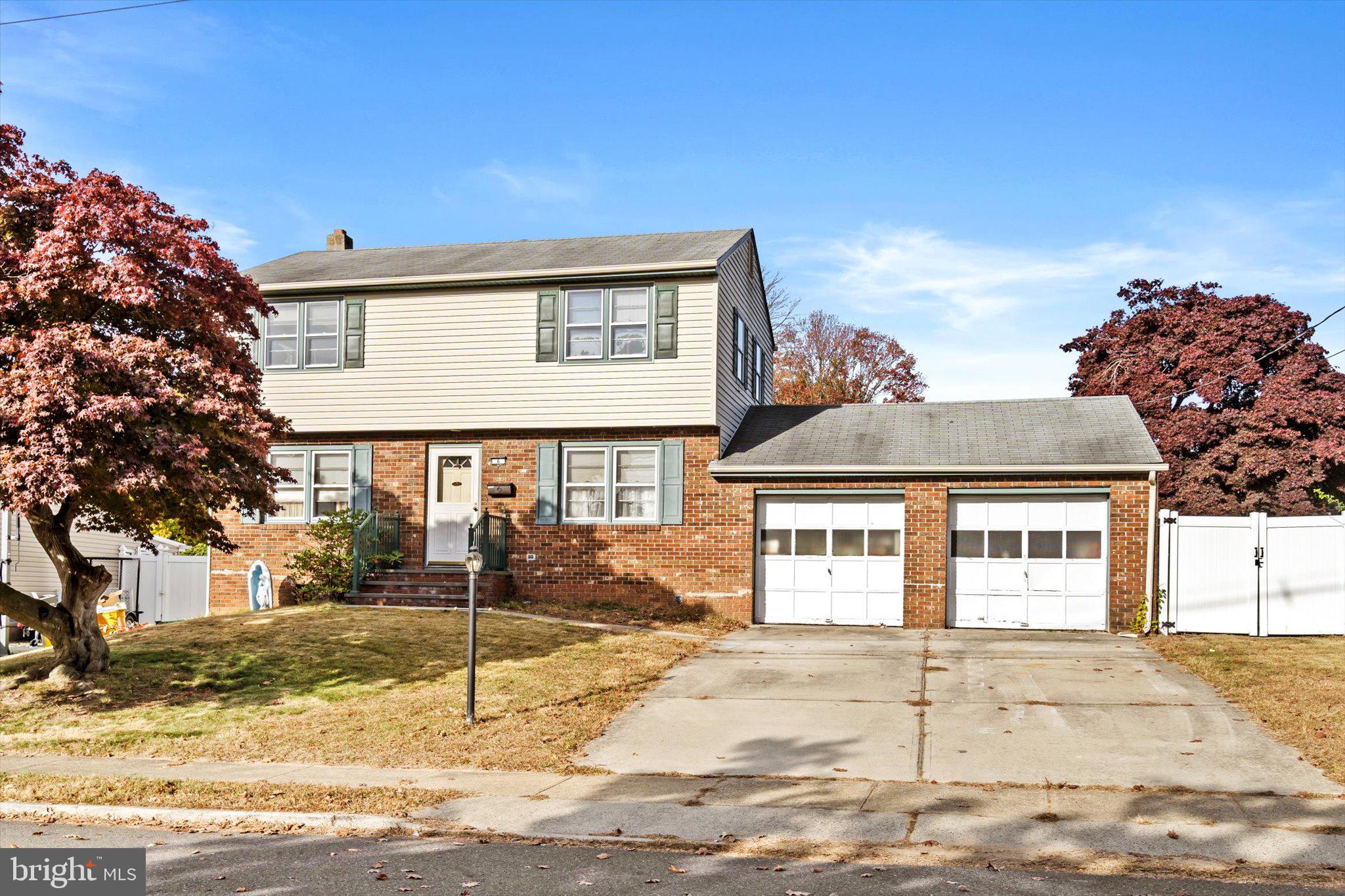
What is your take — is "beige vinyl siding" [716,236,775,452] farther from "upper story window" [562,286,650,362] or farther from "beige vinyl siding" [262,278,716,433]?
"upper story window" [562,286,650,362]

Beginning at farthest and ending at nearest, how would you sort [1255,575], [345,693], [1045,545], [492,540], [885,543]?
[492,540] → [885,543] → [1045,545] → [1255,575] → [345,693]

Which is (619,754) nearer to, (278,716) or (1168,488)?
(278,716)

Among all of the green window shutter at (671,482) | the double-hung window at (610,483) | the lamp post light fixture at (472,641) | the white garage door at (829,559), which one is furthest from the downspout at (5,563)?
the white garage door at (829,559)

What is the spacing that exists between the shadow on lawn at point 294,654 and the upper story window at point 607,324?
5.13 meters

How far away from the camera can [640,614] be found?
61.0ft

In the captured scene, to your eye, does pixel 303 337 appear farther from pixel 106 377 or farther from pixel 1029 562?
pixel 1029 562

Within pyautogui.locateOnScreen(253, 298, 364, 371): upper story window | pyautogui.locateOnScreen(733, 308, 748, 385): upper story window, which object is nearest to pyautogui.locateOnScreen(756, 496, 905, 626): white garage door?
pyautogui.locateOnScreen(733, 308, 748, 385): upper story window

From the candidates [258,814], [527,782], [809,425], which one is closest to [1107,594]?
[809,425]

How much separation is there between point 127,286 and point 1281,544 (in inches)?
602

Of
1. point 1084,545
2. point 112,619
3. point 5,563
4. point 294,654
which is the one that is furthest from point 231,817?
point 5,563

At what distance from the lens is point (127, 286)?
11148mm

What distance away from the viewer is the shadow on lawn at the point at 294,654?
12.1 m

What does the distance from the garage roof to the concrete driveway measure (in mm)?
3424

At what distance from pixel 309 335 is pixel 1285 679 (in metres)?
16.5
